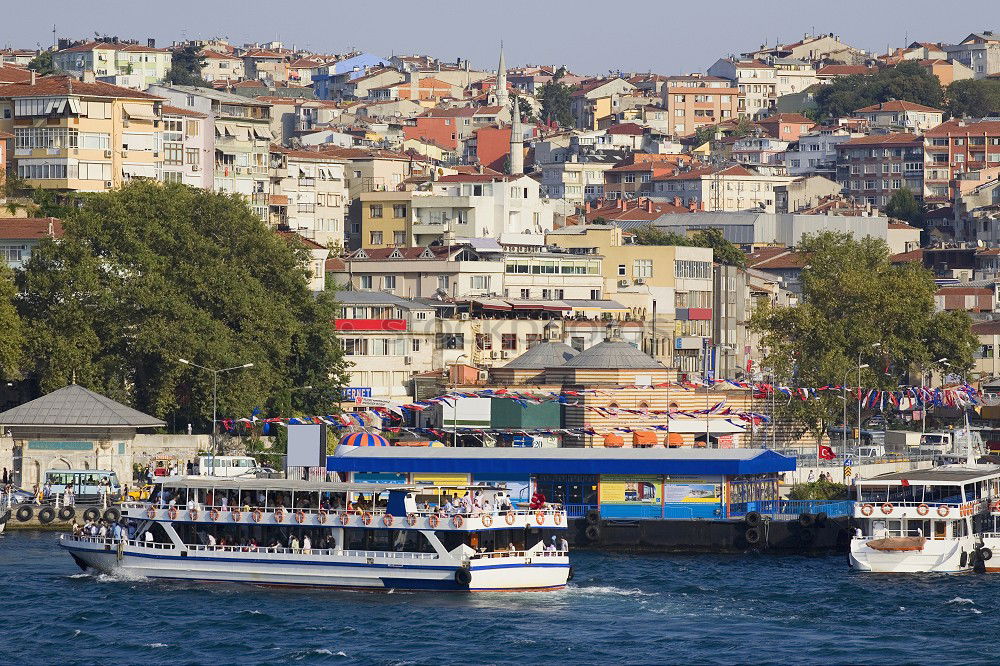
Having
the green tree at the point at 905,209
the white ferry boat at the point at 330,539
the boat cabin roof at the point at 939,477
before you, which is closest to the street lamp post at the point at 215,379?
the white ferry boat at the point at 330,539

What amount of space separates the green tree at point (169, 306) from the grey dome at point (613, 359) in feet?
33.3

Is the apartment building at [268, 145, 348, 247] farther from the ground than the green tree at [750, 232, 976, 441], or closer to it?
farther from the ground

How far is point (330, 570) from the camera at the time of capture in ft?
183

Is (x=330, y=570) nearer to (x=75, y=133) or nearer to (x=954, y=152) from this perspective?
(x=75, y=133)

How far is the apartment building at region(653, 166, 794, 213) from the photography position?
188 meters

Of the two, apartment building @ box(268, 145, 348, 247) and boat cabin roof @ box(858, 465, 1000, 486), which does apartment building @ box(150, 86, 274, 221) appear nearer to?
apartment building @ box(268, 145, 348, 247)

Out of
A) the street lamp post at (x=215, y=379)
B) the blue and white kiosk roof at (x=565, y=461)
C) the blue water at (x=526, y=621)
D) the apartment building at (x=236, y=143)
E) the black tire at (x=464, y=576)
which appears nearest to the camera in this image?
the blue water at (x=526, y=621)

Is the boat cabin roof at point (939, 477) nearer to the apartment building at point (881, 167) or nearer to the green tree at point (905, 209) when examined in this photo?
the green tree at point (905, 209)

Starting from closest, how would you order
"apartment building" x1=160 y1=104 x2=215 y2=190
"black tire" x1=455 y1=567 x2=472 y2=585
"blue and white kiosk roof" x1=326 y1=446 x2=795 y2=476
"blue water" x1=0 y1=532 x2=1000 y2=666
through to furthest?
"blue water" x1=0 y1=532 x2=1000 y2=666 < "black tire" x1=455 y1=567 x2=472 y2=585 < "blue and white kiosk roof" x1=326 y1=446 x2=795 y2=476 < "apartment building" x1=160 y1=104 x2=215 y2=190

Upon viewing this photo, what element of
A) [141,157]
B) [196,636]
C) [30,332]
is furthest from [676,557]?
[141,157]

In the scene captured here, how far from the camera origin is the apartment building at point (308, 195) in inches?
5044

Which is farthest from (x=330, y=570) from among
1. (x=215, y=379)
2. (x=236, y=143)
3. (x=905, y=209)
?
(x=905, y=209)

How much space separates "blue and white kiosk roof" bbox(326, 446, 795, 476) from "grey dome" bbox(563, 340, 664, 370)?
60.4ft

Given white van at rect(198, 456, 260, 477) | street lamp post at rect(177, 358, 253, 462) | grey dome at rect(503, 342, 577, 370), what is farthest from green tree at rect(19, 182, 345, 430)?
grey dome at rect(503, 342, 577, 370)
